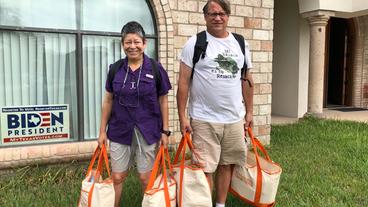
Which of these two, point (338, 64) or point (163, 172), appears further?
point (338, 64)

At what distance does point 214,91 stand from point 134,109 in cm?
64

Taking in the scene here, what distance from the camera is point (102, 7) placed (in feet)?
16.4

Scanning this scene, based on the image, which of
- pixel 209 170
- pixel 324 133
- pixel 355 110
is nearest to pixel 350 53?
pixel 355 110

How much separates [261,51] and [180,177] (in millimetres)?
3683

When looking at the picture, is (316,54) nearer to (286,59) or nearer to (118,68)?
(286,59)

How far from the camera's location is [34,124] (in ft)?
15.3

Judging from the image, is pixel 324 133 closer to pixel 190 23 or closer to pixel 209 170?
pixel 190 23

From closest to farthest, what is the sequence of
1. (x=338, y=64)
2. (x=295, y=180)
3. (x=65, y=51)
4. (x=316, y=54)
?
(x=295, y=180), (x=65, y=51), (x=316, y=54), (x=338, y=64)

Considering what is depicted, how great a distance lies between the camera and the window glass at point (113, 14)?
16.2 ft

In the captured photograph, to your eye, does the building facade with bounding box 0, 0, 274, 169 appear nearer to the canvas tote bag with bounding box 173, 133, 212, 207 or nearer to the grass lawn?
the grass lawn

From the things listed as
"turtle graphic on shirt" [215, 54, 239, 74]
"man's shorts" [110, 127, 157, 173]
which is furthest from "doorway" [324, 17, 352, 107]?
"man's shorts" [110, 127, 157, 173]

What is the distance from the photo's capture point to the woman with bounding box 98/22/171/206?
2.87 meters

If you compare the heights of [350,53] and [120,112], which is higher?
[350,53]

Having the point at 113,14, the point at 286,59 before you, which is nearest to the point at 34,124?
the point at 113,14
